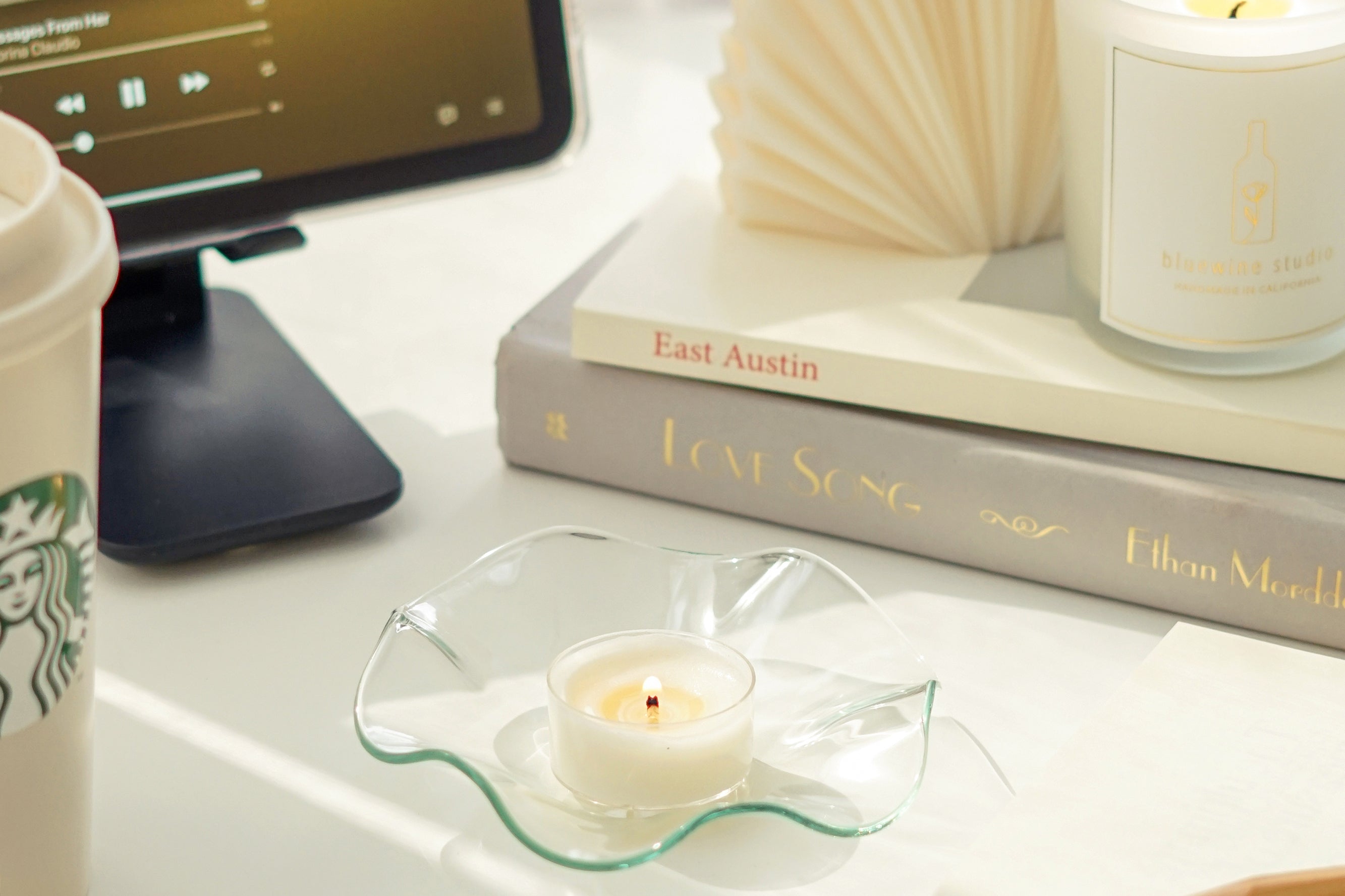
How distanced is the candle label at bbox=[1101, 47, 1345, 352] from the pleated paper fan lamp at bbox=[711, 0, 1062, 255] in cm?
9

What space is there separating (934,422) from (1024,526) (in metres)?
0.04

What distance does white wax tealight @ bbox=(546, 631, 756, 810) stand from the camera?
0.34 m

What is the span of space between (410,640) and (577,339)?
0.13 metres

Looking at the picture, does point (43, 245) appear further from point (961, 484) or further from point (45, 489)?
point (961, 484)

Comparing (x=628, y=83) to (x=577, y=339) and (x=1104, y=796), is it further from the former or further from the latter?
(x=1104, y=796)

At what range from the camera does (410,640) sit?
14.9 inches

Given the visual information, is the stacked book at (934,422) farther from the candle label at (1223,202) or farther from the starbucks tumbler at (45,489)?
the starbucks tumbler at (45,489)

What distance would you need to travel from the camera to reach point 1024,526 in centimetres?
44

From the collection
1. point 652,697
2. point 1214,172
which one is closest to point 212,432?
point 652,697

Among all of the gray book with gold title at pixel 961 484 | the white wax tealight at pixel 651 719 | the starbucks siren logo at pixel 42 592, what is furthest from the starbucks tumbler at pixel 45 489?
the gray book with gold title at pixel 961 484

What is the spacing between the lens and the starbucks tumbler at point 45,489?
25cm

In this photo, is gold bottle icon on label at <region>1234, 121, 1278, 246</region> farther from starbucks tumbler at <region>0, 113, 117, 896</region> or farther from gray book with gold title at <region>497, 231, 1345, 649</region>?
starbucks tumbler at <region>0, 113, 117, 896</region>

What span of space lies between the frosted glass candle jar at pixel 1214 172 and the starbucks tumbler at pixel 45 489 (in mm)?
262

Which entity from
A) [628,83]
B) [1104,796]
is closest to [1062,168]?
[1104,796]
